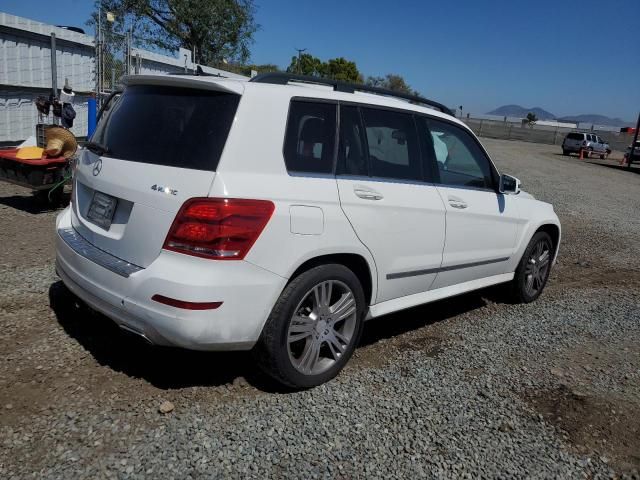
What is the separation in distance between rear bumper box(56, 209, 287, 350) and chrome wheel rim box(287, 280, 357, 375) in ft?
0.96

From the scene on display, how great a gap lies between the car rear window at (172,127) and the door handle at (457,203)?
6.24 ft

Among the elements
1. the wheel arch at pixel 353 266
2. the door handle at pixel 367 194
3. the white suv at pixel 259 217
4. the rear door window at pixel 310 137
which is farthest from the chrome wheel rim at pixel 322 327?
the rear door window at pixel 310 137

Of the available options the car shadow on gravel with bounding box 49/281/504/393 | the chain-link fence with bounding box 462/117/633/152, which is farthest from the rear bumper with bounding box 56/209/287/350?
the chain-link fence with bounding box 462/117/633/152

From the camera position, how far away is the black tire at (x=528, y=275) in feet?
17.1

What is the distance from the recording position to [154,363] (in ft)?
11.4

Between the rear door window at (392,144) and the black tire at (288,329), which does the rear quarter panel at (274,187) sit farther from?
the rear door window at (392,144)

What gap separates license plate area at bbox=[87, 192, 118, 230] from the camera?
10.1ft

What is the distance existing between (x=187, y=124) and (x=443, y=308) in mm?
3201

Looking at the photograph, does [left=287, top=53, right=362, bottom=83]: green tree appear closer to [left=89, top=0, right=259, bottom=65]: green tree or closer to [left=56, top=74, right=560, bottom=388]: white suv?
[left=89, top=0, right=259, bottom=65]: green tree

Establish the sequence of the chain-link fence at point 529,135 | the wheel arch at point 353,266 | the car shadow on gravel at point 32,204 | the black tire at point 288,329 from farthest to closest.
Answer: the chain-link fence at point 529,135 < the car shadow on gravel at point 32,204 < the wheel arch at point 353,266 < the black tire at point 288,329

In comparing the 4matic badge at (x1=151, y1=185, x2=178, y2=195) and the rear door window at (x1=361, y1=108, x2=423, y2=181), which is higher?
the rear door window at (x1=361, y1=108, x2=423, y2=181)

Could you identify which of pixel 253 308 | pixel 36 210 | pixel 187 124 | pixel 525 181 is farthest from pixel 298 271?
pixel 525 181

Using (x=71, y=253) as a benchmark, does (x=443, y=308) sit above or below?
below

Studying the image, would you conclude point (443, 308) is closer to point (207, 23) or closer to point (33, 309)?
point (33, 309)
